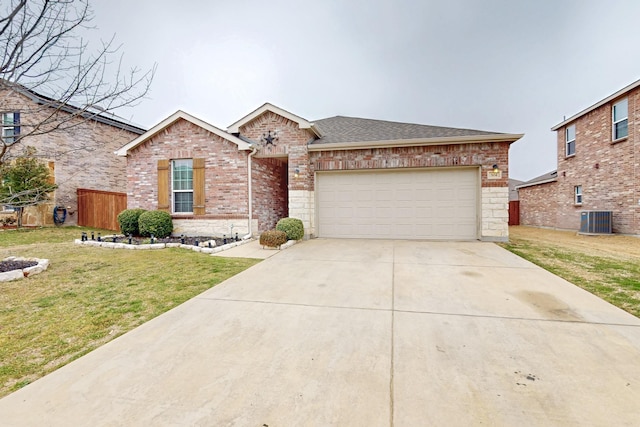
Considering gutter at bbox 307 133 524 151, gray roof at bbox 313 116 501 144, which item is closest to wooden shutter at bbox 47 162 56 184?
gutter at bbox 307 133 524 151

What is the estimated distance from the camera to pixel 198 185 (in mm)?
10195

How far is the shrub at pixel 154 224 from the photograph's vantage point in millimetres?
9453

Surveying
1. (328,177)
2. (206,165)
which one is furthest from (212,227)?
(328,177)

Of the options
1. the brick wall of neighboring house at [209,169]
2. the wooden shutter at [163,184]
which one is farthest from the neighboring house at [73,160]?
the wooden shutter at [163,184]

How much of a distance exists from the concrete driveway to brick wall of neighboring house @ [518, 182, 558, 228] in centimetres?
1569

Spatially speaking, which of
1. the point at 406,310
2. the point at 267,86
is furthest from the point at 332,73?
the point at 406,310

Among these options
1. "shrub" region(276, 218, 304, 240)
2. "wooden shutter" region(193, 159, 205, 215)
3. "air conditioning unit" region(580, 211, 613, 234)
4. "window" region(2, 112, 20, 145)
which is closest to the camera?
"window" region(2, 112, 20, 145)

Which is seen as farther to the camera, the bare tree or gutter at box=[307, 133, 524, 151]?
gutter at box=[307, 133, 524, 151]

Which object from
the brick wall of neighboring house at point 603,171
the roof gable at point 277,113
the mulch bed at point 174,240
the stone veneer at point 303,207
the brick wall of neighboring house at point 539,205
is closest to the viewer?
the mulch bed at point 174,240

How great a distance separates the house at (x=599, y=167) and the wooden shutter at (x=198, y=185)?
56.0 feet

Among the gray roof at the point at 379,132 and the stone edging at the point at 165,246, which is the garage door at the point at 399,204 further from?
the stone edging at the point at 165,246

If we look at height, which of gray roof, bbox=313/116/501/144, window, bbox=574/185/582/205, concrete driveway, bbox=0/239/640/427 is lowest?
concrete driveway, bbox=0/239/640/427

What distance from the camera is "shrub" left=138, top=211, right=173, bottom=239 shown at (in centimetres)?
945

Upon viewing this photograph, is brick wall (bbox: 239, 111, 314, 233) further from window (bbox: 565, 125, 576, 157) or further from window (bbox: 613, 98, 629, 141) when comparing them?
window (bbox: 565, 125, 576, 157)
